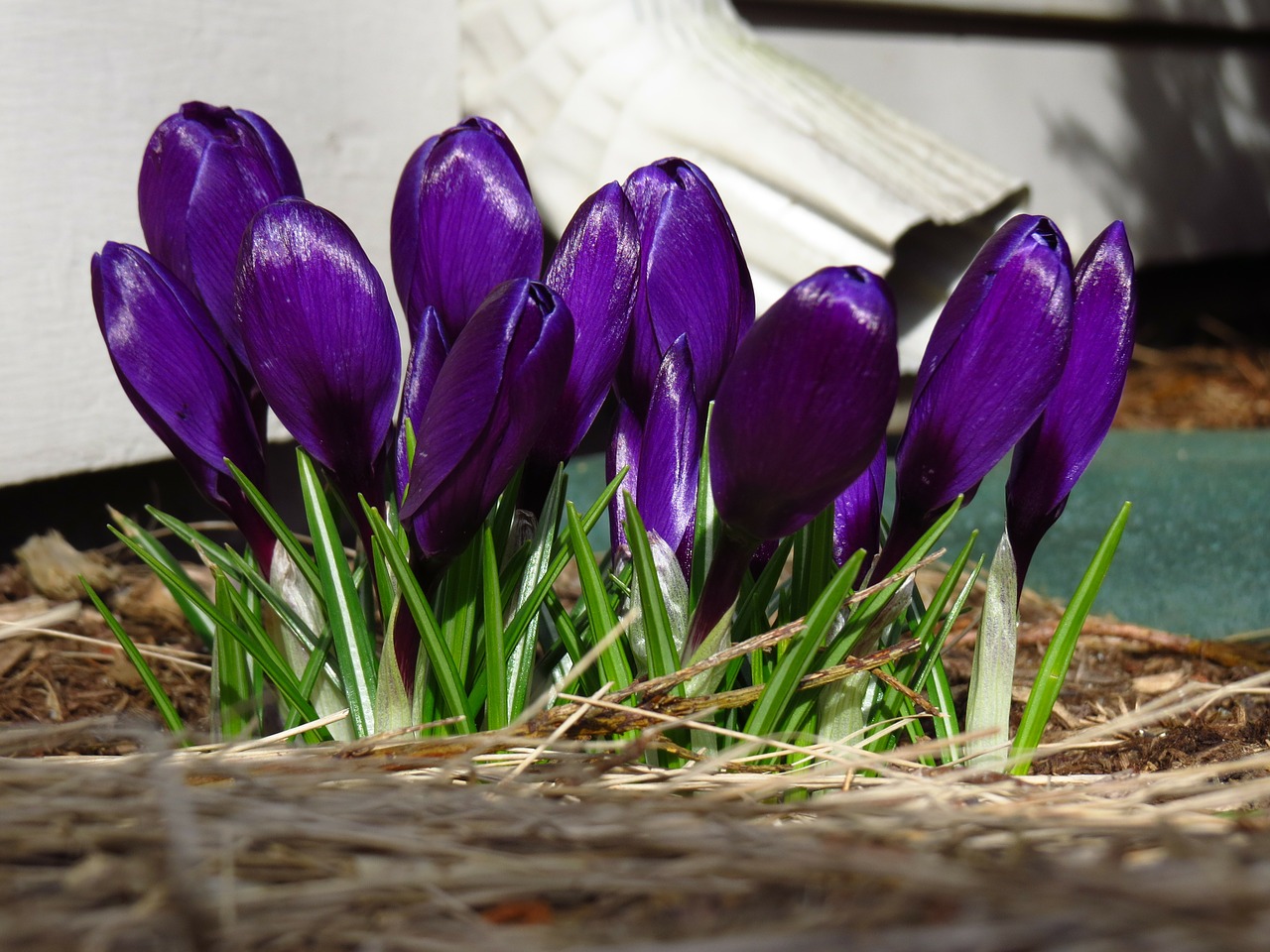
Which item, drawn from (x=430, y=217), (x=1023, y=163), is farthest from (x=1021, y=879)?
(x=1023, y=163)

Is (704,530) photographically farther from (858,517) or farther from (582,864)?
(582,864)

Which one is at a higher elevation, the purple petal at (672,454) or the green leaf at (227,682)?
the purple petal at (672,454)

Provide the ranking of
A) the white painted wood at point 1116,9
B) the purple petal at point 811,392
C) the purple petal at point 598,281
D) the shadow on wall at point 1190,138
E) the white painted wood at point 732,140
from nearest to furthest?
the purple petal at point 811,392, the purple petal at point 598,281, the white painted wood at point 732,140, the white painted wood at point 1116,9, the shadow on wall at point 1190,138

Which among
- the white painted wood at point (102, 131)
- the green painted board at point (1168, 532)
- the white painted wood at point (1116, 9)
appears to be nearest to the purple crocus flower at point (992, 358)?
the green painted board at point (1168, 532)

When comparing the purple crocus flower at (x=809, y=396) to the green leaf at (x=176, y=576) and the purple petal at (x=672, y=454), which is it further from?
the green leaf at (x=176, y=576)

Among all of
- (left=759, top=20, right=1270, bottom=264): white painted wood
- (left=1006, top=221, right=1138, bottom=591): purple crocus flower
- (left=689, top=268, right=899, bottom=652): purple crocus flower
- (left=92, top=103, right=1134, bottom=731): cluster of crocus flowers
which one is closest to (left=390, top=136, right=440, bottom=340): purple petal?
(left=92, top=103, right=1134, bottom=731): cluster of crocus flowers

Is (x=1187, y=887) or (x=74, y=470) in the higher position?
(x=74, y=470)

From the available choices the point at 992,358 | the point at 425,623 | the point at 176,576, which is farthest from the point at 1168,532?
the point at 176,576

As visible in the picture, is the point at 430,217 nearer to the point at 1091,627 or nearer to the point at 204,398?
the point at 204,398
